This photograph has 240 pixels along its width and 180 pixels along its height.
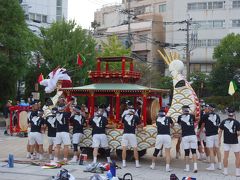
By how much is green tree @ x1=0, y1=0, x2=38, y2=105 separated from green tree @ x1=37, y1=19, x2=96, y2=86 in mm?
4181

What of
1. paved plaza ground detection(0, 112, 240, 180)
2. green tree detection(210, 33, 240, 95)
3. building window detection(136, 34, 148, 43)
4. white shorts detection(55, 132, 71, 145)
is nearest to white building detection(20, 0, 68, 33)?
building window detection(136, 34, 148, 43)

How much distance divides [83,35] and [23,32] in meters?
6.86

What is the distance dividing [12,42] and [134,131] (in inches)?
632

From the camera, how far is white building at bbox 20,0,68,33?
49.3 metres

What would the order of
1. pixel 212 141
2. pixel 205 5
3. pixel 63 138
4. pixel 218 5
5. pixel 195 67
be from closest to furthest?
1. pixel 212 141
2. pixel 63 138
3. pixel 195 67
4. pixel 218 5
5. pixel 205 5

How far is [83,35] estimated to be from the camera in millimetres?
34812

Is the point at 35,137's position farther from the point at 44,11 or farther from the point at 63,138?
the point at 44,11

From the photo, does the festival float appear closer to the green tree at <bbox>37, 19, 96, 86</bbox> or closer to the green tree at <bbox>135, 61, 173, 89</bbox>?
the green tree at <bbox>37, 19, 96, 86</bbox>

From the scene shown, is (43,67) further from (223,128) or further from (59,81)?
(223,128)

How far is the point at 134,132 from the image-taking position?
14.0 metres

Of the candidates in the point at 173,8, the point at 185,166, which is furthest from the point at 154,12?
the point at 185,166

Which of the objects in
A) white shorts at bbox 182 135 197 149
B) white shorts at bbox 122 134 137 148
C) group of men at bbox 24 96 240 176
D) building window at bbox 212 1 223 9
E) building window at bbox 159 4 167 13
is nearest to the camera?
group of men at bbox 24 96 240 176

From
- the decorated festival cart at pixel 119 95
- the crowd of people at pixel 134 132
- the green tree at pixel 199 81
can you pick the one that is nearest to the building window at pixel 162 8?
the green tree at pixel 199 81

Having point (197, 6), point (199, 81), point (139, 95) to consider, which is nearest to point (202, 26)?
point (197, 6)
